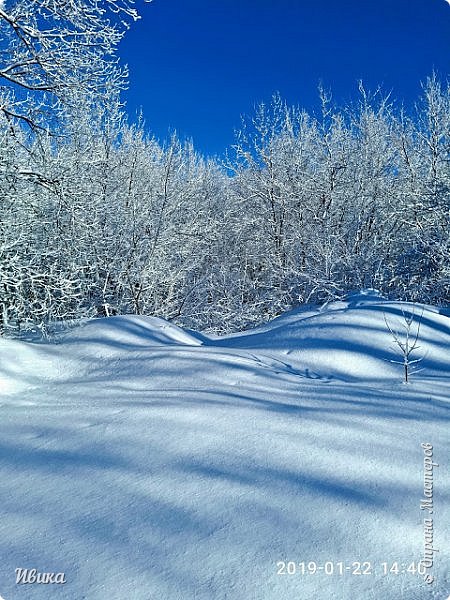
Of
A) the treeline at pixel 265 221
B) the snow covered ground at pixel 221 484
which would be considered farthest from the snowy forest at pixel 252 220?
the snow covered ground at pixel 221 484

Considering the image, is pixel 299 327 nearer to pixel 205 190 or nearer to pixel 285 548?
pixel 285 548

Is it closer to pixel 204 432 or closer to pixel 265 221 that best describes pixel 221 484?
pixel 204 432

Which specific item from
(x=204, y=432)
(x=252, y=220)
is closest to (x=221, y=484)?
(x=204, y=432)

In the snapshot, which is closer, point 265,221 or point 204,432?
point 204,432

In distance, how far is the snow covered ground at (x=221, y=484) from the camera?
50.9 inches

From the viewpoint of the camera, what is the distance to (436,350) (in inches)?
168

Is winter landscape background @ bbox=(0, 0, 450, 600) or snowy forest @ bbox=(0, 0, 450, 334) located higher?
snowy forest @ bbox=(0, 0, 450, 334)

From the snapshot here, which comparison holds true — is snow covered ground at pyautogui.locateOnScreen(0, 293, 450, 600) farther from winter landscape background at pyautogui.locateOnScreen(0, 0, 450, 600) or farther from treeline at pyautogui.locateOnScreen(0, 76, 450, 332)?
treeline at pyautogui.locateOnScreen(0, 76, 450, 332)
